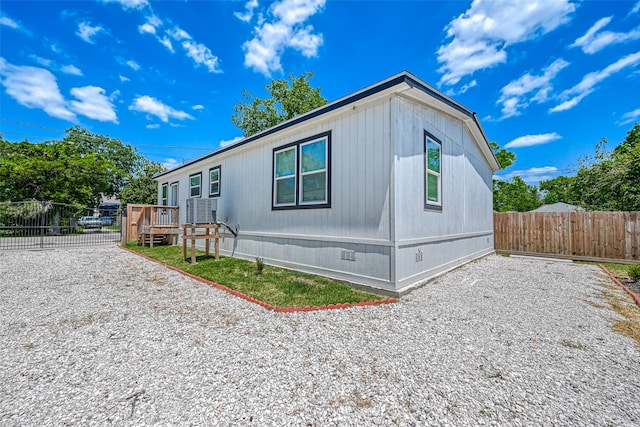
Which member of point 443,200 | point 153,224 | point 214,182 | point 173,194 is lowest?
point 153,224

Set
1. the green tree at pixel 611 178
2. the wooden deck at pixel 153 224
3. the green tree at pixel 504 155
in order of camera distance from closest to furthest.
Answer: the wooden deck at pixel 153 224
the green tree at pixel 611 178
the green tree at pixel 504 155

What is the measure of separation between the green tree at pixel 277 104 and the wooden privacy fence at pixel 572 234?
53.3 ft

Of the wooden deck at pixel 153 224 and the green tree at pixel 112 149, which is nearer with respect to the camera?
the wooden deck at pixel 153 224

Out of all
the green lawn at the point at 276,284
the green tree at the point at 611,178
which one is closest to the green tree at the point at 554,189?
the green tree at the point at 611,178

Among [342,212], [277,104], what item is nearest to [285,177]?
[342,212]

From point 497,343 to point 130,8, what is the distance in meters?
13.6

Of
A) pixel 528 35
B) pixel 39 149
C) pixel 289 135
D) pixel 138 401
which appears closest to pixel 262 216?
pixel 289 135

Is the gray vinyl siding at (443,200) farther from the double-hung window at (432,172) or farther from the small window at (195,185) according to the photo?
the small window at (195,185)

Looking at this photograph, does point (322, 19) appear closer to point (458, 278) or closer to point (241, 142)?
point (241, 142)

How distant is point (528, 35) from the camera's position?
34.6ft

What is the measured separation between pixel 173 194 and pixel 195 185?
7.89 ft

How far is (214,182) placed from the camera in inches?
358

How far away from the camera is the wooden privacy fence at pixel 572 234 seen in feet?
26.2

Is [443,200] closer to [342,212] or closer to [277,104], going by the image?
[342,212]
